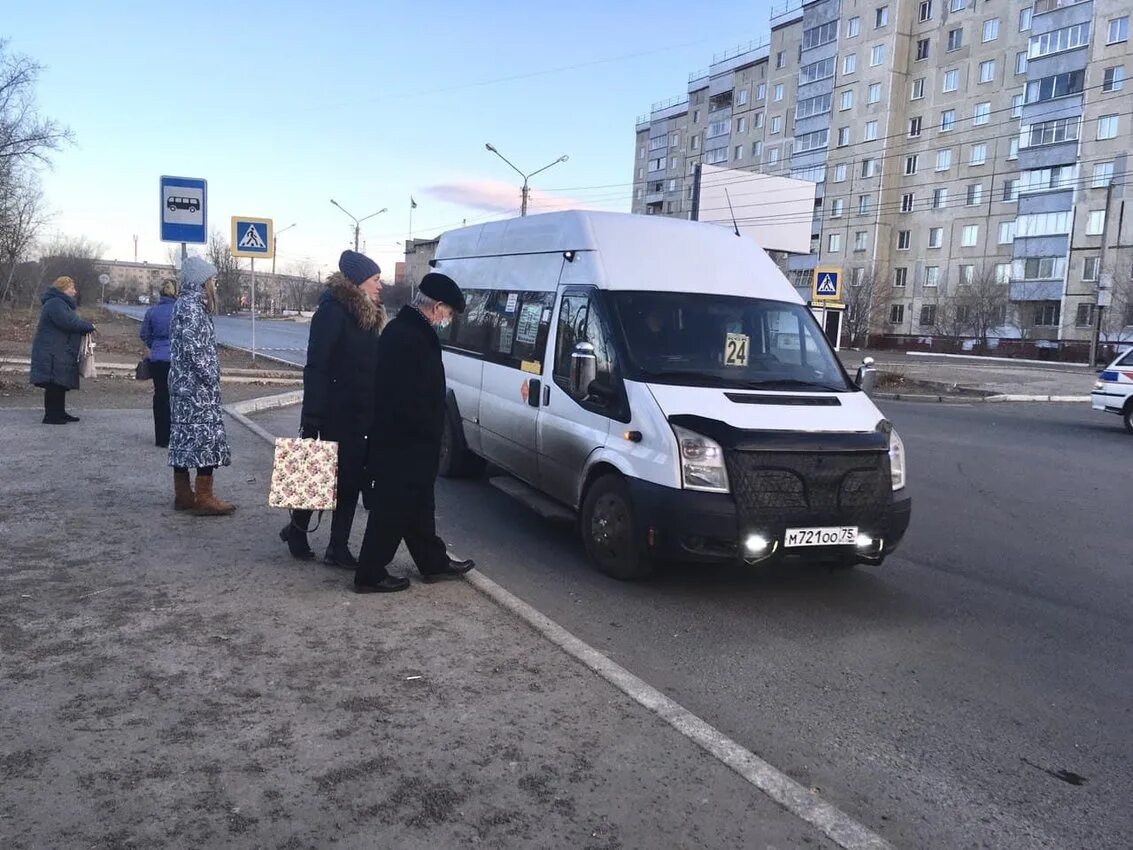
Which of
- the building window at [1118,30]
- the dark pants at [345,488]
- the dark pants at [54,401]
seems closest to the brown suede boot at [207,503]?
the dark pants at [345,488]

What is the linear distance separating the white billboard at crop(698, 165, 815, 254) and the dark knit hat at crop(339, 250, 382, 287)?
121 ft

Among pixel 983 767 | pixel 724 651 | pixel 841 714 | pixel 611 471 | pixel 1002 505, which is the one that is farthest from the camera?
pixel 1002 505

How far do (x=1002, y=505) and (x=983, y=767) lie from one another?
249 inches

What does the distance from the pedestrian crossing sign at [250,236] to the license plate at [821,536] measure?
14792 millimetres

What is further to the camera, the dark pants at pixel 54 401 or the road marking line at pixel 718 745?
the dark pants at pixel 54 401

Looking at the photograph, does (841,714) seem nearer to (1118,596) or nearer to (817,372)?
(817,372)

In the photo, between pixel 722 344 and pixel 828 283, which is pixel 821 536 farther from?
pixel 828 283

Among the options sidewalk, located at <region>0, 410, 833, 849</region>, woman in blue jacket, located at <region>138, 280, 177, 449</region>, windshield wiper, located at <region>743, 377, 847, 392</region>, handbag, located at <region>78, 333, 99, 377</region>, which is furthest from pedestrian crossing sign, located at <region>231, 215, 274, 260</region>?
windshield wiper, located at <region>743, 377, 847, 392</region>

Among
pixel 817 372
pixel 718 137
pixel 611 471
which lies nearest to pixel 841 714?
pixel 611 471

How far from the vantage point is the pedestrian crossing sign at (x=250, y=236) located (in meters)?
17.8

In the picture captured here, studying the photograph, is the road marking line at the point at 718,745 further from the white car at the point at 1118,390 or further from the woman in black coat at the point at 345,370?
the white car at the point at 1118,390

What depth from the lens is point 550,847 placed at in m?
2.91

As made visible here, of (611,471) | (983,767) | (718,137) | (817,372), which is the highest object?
(718,137)

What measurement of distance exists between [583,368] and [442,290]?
3.87 ft
